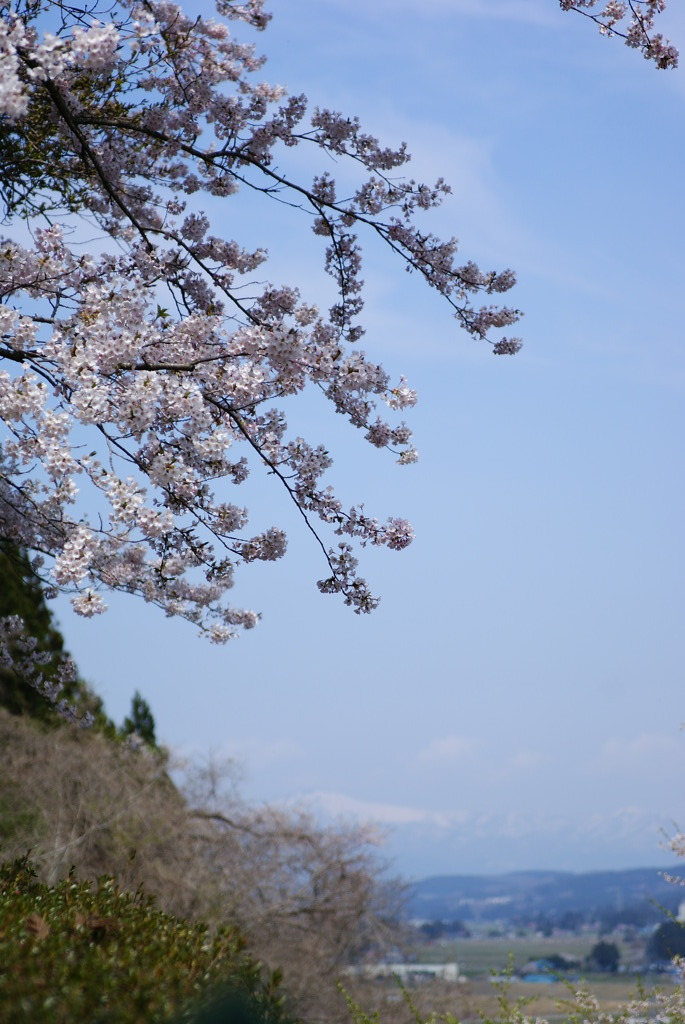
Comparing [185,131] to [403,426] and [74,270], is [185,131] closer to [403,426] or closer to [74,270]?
[74,270]

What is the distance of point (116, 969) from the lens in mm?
3414

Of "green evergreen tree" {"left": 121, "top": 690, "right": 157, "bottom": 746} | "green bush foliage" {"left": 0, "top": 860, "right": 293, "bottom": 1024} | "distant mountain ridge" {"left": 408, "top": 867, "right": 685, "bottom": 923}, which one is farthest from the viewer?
"distant mountain ridge" {"left": 408, "top": 867, "right": 685, "bottom": 923}

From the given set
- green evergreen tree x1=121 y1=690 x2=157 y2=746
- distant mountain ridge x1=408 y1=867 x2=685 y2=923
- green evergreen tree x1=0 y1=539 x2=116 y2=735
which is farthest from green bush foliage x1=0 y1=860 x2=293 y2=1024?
distant mountain ridge x1=408 y1=867 x2=685 y2=923

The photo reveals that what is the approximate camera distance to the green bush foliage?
3.02 m

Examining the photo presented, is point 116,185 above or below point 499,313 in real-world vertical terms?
above

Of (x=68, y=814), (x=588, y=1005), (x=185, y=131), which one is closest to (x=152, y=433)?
(x=185, y=131)

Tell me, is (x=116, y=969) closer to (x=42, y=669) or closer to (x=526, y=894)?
(x=42, y=669)

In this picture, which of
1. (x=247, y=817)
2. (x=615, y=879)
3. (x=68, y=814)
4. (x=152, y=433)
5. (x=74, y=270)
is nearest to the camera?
(x=152, y=433)

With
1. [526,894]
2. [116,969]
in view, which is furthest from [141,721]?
[526,894]

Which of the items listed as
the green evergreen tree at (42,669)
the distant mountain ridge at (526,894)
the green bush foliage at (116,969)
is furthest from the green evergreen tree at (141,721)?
the distant mountain ridge at (526,894)

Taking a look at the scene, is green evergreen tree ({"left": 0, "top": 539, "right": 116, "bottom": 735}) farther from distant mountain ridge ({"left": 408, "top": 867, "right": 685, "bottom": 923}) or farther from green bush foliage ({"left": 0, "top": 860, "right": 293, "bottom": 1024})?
distant mountain ridge ({"left": 408, "top": 867, "right": 685, "bottom": 923})

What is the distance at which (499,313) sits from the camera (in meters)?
7.75

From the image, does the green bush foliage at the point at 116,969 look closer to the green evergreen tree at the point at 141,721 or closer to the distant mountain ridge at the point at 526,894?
the green evergreen tree at the point at 141,721

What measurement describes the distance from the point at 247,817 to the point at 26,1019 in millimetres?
13873
